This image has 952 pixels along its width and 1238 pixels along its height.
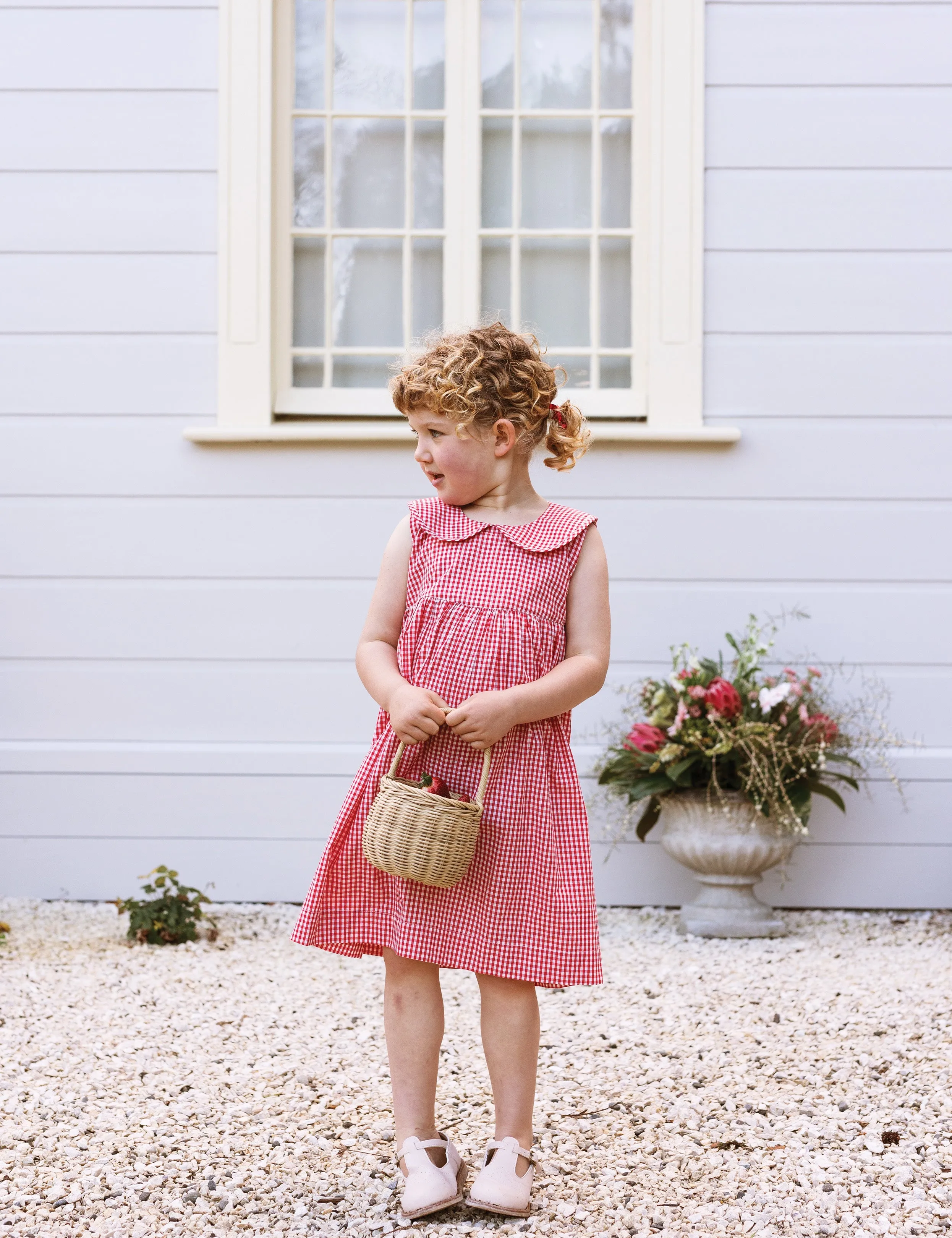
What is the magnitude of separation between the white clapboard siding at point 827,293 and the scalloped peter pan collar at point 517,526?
84.6 inches

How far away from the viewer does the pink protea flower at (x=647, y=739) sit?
3393 mm

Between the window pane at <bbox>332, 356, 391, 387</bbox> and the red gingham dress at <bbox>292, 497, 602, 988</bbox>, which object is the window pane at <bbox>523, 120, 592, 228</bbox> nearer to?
the window pane at <bbox>332, 356, 391, 387</bbox>

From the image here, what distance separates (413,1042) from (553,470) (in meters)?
2.35

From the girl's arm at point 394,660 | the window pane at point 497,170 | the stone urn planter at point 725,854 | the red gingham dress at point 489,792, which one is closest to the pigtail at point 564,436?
the red gingham dress at point 489,792

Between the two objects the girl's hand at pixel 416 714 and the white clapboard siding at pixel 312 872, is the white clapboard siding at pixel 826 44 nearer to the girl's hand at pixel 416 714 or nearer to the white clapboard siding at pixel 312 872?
the white clapboard siding at pixel 312 872

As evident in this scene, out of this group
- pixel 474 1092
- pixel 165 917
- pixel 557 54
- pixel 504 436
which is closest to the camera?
pixel 504 436

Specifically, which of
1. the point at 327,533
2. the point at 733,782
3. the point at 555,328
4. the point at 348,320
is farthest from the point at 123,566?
the point at 733,782

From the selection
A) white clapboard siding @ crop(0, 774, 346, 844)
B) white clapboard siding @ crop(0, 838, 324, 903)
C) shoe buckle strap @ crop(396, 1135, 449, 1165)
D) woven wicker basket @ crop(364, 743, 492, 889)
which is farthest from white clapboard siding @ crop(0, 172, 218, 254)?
shoe buckle strap @ crop(396, 1135, 449, 1165)

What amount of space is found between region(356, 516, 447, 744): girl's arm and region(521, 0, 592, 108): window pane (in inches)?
103

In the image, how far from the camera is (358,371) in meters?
3.95

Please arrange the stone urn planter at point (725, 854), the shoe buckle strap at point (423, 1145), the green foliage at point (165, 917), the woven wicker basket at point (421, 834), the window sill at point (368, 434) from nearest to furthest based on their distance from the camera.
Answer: the woven wicker basket at point (421, 834), the shoe buckle strap at point (423, 1145), the green foliage at point (165, 917), the stone urn planter at point (725, 854), the window sill at point (368, 434)

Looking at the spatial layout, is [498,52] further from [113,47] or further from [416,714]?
[416,714]

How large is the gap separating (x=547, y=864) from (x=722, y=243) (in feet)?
8.67

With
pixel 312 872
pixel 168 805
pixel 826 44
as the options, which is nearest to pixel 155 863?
pixel 168 805
